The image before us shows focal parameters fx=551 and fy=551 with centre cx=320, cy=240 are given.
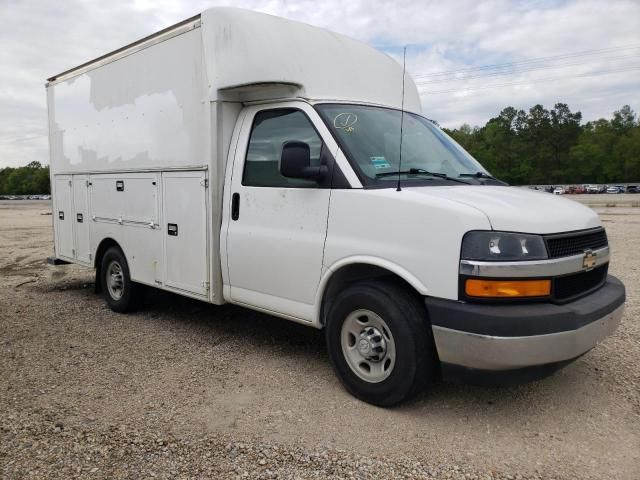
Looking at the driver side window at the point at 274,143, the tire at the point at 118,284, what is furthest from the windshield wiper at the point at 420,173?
the tire at the point at 118,284

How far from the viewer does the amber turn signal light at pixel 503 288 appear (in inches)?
132

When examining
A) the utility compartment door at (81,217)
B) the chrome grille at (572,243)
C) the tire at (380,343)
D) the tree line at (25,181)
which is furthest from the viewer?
the tree line at (25,181)

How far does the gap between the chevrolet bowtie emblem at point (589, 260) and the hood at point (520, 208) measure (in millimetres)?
183

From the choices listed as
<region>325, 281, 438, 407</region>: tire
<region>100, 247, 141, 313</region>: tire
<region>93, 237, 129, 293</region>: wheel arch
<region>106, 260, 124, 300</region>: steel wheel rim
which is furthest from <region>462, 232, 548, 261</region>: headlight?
<region>93, 237, 129, 293</region>: wheel arch

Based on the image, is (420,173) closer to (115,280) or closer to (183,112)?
(183,112)

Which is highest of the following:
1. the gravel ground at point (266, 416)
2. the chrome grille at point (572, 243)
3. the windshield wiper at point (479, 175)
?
the windshield wiper at point (479, 175)

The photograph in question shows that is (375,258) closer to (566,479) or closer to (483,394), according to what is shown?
(483,394)

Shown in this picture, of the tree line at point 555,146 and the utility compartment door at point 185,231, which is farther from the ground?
the tree line at point 555,146

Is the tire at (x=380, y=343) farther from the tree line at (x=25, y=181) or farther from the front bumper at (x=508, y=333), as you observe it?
the tree line at (x=25, y=181)

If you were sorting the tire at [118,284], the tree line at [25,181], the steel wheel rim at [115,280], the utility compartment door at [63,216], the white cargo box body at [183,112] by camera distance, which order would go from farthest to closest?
the tree line at [25,181] < the utility compartment door at [63,216] < the steel wheel rim at [115,280] < the tire at [118,284] < the white cargo box body at [183,112]

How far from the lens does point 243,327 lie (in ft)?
20.0

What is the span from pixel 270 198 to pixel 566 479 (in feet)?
9.51

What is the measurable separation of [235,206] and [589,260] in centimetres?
288

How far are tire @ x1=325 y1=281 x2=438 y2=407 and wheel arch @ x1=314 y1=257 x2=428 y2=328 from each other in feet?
0.37
